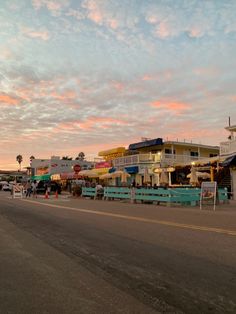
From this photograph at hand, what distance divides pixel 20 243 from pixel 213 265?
523cm

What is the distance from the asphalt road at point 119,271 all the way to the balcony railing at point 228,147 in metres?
23.0

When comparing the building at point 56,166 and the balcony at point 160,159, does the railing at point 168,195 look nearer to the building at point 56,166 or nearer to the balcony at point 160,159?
the balcony at point 160,159

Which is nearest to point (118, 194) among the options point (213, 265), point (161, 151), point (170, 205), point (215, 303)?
point (170, 205)

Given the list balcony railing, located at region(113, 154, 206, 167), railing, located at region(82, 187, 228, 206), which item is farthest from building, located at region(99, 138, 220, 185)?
railing, located at region(82, 187, 228, 206)

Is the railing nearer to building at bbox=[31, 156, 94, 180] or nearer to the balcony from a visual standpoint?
the balcony

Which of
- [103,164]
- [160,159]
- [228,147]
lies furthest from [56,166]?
[228,147]

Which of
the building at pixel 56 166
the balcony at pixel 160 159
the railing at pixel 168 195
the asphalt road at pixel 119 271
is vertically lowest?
the asphalt road at pixel 119 271

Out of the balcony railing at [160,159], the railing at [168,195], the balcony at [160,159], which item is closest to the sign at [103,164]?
the balcony at [160,159]

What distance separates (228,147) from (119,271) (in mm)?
29367

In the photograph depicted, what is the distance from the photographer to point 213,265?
7.01 m

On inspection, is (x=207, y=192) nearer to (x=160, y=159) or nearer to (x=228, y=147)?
(x=228, y=147)

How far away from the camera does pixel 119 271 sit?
264 inches

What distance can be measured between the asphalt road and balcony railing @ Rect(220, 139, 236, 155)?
75.4 ft

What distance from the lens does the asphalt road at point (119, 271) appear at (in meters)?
5.00
